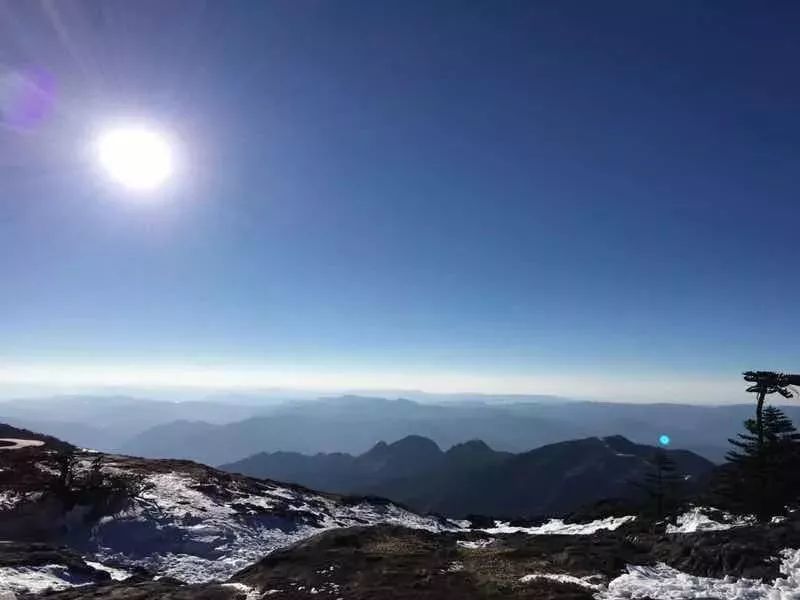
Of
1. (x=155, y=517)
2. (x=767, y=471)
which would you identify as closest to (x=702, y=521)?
(x=767, y=471)

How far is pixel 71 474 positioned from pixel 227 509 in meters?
13.0

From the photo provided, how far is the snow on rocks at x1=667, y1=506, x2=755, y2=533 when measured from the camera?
33.7 meters

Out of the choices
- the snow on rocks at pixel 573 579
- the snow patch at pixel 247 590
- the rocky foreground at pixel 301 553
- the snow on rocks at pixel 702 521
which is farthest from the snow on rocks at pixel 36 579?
the snow on rocks at pixel 702 521

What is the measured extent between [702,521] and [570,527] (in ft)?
57.3

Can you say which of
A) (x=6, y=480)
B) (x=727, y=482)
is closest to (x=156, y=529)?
(x=6, y=480)

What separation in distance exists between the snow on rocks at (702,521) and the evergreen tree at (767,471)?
1.05 meters

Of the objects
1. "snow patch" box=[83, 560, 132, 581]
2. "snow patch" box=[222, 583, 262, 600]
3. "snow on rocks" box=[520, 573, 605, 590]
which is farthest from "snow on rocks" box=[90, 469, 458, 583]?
"snow on rocks" box=[520, 573, 605, 590]

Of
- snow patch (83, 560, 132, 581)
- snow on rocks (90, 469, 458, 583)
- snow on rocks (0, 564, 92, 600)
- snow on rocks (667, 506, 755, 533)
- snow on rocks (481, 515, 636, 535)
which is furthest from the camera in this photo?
snow on rocks (481, 515, 636, 535)

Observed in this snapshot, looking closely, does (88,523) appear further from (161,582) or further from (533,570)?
(533,570)

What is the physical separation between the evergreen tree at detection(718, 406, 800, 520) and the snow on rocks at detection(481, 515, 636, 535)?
1136 cm

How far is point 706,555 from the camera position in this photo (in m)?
21.4

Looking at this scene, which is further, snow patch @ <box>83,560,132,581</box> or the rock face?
the rock face

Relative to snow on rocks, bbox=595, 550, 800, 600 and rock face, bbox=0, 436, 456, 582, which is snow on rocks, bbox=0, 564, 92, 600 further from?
snow on rocks, bbox=595, 550, 800, 600

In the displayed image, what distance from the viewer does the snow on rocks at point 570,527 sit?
45812 mm
